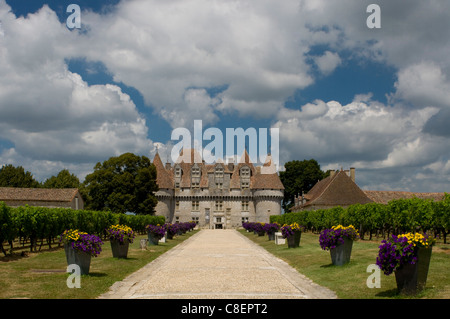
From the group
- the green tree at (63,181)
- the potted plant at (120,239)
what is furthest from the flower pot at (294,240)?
the green tree at (63,181)

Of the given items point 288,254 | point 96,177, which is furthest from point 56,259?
point 96,177

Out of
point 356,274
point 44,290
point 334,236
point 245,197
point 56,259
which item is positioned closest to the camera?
point 44,290

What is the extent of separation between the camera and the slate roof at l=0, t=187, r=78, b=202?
60069 mm

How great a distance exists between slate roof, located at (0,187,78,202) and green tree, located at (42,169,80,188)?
26.2m

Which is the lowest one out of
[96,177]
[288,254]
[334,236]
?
[288,254]

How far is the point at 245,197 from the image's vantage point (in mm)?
80250

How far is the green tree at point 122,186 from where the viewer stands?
58031mm

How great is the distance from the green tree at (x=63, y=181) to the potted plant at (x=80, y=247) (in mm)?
82384

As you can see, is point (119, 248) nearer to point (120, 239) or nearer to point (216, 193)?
→ point (120, 239)

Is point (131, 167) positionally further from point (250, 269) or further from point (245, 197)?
point (250, 269)

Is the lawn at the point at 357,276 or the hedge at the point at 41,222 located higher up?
the hedge at the point at 41,222

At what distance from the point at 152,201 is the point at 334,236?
157ft

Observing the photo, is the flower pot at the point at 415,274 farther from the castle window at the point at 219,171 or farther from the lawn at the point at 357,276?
the castle window at the point at 219,171

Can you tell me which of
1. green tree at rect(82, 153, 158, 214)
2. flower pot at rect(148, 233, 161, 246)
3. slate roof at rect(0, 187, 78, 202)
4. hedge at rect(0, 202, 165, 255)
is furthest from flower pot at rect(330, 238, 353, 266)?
slate roof at rect(0, 187, 78, 202)
